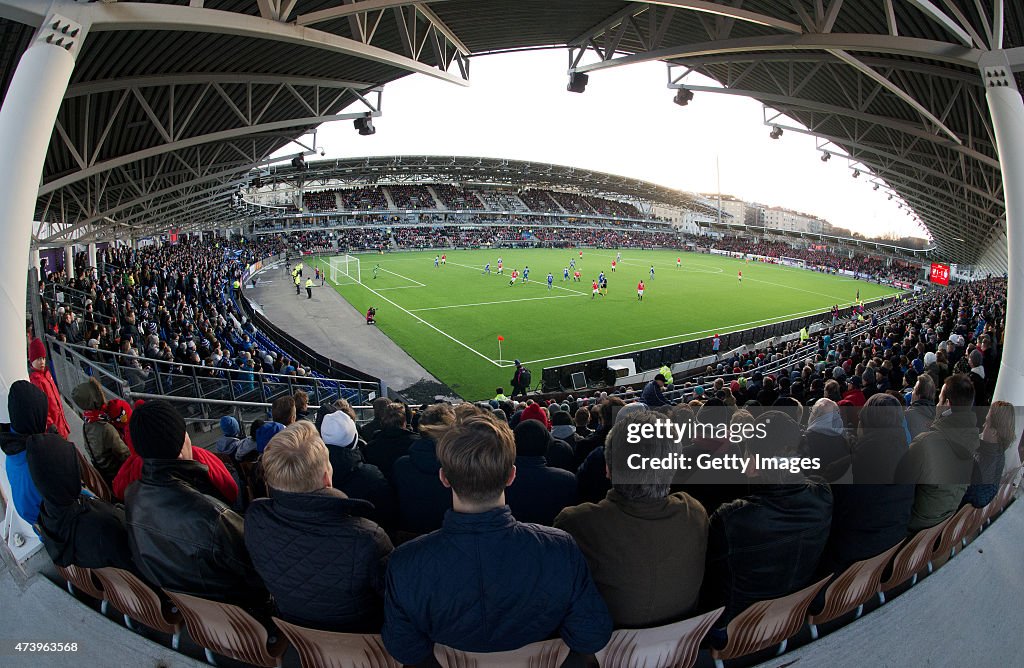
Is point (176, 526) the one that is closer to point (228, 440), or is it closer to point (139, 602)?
point (139, 602)

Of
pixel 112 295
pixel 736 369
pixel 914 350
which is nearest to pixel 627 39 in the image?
pixel 736 369

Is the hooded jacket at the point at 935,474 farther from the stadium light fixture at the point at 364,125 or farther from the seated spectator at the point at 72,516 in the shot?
the stadium light fixture at the point at 364,125

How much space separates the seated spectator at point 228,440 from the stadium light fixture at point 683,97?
1492cm

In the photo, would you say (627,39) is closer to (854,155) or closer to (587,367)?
(587,367)

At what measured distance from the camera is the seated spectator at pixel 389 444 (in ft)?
14.4

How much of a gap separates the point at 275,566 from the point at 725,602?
2.51 m

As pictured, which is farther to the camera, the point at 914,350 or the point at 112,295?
the point at 112,295

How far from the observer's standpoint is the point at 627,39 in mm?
16656

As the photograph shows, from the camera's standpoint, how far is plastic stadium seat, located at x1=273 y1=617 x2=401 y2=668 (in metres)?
2.67

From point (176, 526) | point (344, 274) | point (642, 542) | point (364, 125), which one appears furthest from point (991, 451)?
point (344, 274)

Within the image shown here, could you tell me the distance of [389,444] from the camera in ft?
14.6

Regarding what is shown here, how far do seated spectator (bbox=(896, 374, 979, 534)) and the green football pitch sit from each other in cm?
1333

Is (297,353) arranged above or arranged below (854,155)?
below

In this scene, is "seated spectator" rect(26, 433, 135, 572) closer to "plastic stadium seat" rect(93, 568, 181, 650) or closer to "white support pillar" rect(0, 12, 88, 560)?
"plastic stadium seat" rect(93, 568, 181, 650)
